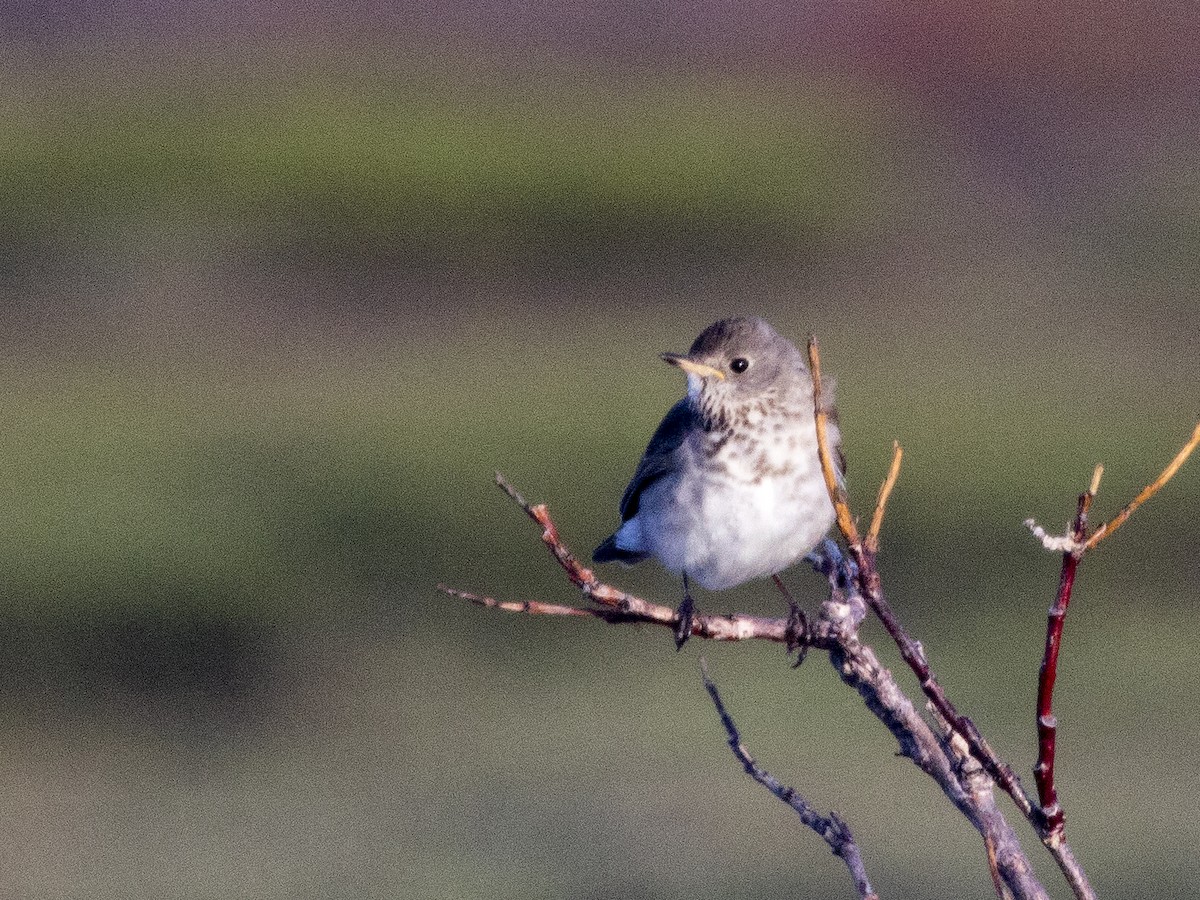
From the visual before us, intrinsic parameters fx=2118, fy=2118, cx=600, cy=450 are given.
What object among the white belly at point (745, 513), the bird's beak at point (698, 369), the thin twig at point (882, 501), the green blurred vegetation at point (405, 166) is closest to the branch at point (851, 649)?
the thin twig at point (882, 501)

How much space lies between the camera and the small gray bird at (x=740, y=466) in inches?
214

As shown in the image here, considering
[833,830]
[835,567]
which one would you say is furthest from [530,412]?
Result: [833,830]

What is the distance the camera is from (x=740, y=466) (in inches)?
217

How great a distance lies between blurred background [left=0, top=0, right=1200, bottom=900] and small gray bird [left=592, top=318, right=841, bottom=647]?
5.06 m

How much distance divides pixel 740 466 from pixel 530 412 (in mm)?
11300

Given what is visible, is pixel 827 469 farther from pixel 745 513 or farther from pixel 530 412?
pixel 530 412

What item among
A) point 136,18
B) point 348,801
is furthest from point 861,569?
point 136,18

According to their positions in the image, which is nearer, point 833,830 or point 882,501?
point 882,501

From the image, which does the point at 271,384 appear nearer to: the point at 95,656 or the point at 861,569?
the point at 95,656

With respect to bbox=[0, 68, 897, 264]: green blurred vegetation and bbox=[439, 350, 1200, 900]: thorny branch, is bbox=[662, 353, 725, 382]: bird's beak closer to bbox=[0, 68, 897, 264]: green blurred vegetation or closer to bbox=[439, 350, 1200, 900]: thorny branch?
bbox=[439, 350, 1200, 900]: thorny branch

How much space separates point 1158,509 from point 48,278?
11.7 m

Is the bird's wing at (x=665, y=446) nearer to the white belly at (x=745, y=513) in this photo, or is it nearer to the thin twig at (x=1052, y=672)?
the white belly at (x=745, y=513)

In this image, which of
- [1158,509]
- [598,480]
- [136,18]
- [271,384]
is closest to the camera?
[598,480]

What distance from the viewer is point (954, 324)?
22.3 meters
